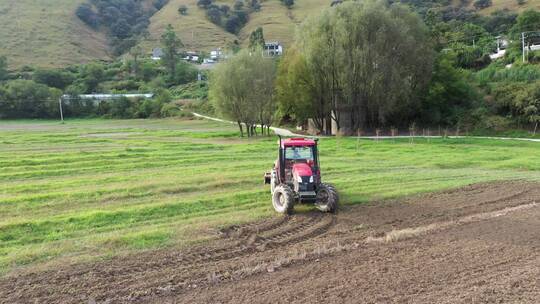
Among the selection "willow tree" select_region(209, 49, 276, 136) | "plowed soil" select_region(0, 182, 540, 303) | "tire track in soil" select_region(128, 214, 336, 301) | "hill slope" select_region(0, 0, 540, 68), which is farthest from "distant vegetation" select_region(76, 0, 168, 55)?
"plowed soil" select_region(0, 182, 540, 303)

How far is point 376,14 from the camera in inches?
1891

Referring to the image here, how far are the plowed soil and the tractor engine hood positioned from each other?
5.03ft

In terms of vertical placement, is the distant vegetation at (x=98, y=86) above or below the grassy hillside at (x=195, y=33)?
below

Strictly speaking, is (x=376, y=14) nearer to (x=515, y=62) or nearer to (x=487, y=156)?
(x=487, y=156)

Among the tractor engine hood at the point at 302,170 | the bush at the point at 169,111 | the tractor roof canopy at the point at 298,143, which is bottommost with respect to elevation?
the tractor engine hood at the point at 302,170

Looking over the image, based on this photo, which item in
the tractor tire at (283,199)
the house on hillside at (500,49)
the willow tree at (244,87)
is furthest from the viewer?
the house on hillside at (500,49)

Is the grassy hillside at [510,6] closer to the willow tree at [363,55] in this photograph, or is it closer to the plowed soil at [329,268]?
the willow tree at [363,55]

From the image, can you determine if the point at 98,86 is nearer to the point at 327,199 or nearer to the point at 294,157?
the point at 294,157

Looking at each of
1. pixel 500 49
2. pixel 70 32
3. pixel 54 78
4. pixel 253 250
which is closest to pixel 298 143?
pixel 253 250

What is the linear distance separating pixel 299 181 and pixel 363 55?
33629mm

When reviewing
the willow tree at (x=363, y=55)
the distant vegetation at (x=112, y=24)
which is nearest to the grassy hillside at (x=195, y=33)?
the distant vegetation at (x=112, y=24)

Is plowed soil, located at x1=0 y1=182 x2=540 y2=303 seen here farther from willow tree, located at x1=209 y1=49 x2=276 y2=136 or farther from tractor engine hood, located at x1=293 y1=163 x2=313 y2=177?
willow tree, located at x1=209 y1=49 x2=276 y2=136

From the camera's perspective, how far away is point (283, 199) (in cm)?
1628

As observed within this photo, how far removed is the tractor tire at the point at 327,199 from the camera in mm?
16281
